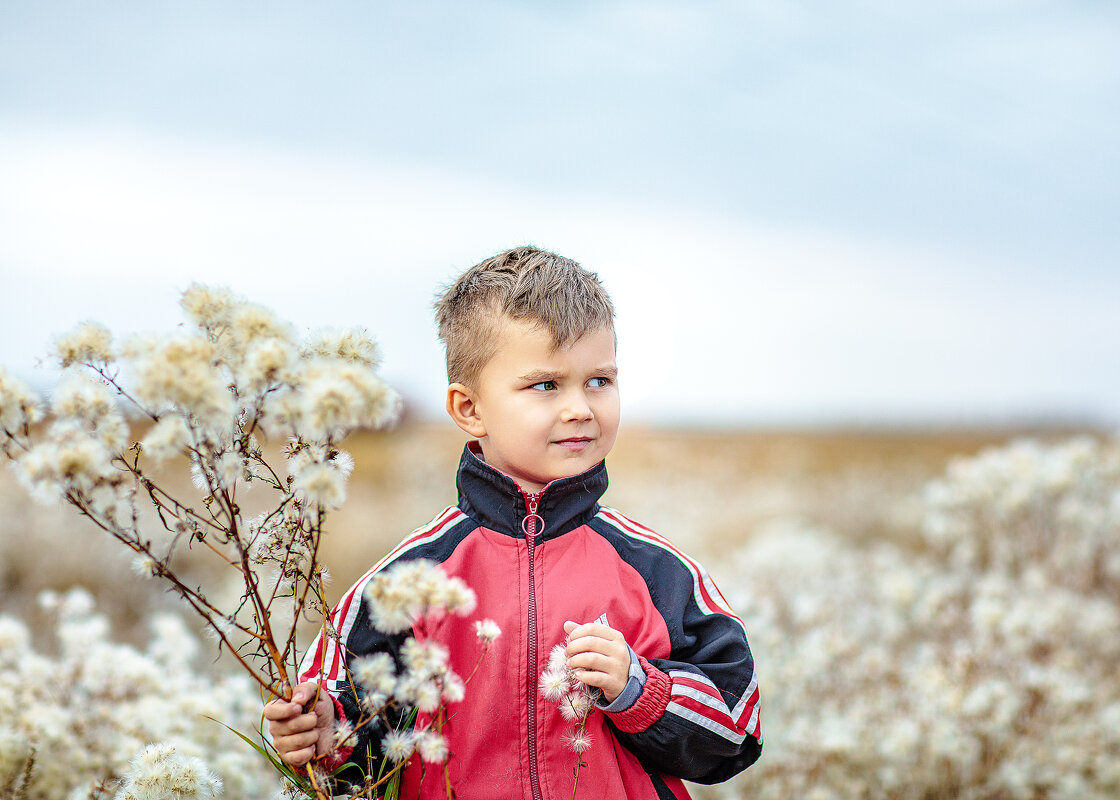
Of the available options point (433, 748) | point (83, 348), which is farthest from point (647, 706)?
point (83, 348)

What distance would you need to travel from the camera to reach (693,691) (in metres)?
1.99

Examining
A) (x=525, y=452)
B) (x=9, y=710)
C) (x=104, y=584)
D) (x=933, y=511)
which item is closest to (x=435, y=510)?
(x=104, y=584)

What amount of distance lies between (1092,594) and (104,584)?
7181 millimetres

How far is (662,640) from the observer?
2.10 metres

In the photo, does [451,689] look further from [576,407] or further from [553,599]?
[576,407]

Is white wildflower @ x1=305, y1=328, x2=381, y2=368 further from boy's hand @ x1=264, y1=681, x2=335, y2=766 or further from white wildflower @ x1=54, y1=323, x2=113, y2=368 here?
boy's hand @ x1=264, y1=681, x2=335, y2=766

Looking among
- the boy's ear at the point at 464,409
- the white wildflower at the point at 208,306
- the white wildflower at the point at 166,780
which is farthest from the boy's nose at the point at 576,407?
the white wildflower at the point at 166,780

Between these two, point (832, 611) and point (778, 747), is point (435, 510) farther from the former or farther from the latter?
point (778, 747)

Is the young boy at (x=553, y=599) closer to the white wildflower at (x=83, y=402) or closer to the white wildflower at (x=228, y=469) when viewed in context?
the white wildflower at (x=228, y=469)

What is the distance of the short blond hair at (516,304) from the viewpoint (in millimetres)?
2094

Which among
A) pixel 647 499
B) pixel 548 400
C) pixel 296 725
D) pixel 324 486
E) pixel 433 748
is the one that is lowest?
pixel 433 748

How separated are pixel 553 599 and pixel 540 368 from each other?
51 centimetres

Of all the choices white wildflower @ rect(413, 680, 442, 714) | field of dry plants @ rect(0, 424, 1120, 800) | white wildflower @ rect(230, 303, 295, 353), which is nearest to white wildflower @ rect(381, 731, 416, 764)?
white wildflower @ rect(413, 680, 442, 714)

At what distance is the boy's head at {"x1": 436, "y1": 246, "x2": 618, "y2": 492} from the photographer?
2084mm
